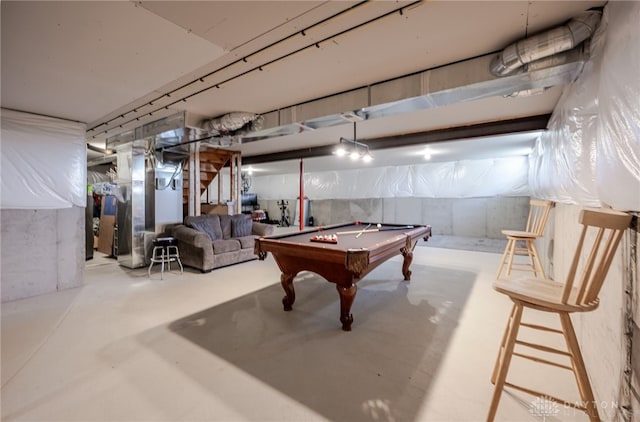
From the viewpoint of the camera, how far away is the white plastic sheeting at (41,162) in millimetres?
3070

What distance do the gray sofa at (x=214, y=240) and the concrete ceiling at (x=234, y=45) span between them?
215cm

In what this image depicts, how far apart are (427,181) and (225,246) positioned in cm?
597

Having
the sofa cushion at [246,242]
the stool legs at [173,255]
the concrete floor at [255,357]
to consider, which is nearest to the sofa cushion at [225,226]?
the sofa cushion at [246,242]

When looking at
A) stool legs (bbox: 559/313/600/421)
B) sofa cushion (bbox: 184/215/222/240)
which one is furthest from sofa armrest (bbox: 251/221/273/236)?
stool legs (bbox: 559/313/600/421)

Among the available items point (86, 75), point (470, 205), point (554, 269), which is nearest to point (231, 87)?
point (86, 75)

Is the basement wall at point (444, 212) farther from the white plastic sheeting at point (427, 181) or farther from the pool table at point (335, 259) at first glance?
→ the pool table at point (335, 259)

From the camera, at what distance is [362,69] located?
2.42m

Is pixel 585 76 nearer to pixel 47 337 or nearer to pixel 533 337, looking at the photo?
pixel 533 337

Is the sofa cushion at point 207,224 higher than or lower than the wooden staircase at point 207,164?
lower

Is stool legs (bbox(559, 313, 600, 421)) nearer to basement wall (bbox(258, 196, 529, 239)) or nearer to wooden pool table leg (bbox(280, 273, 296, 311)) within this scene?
wooden pool table leg (bbox(280, 273, 296, 311))

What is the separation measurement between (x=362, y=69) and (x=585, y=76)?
1632 millimetres

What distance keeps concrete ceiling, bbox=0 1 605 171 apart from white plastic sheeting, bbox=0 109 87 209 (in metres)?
0.25

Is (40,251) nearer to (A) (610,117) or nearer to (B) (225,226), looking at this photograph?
(B) (225,226)

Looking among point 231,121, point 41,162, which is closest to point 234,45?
point 231,121
